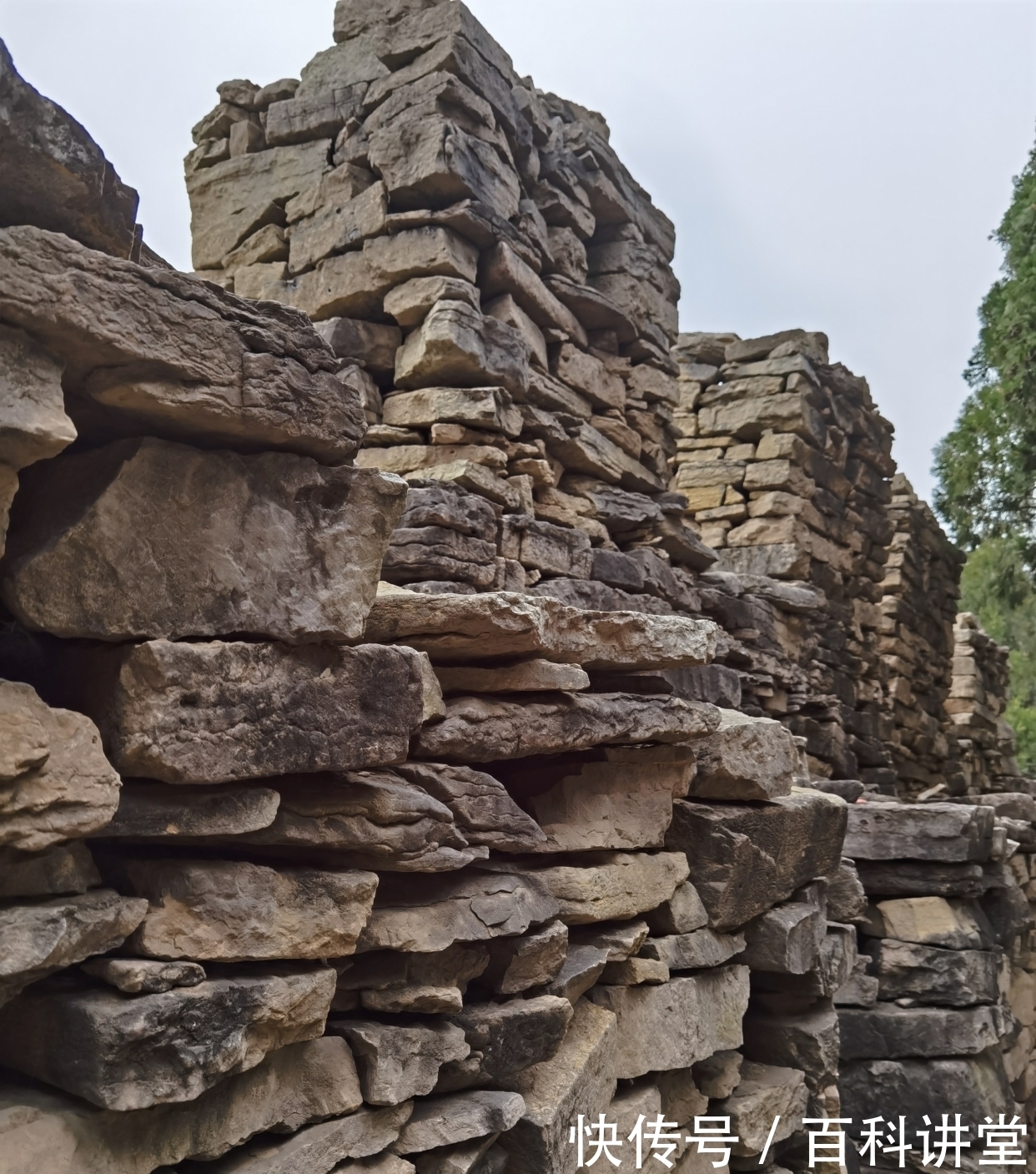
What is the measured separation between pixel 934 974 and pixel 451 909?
13.3 ft

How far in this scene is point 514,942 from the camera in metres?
2.90

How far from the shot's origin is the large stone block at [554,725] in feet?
9.56

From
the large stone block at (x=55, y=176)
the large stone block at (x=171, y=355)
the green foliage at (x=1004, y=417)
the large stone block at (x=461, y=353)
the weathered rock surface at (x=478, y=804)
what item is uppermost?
the green foliage at (x=1004, y=417)

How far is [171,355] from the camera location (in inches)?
83.7

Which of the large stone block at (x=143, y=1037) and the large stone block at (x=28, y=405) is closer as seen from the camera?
the large stone block at (x=28, y=405)

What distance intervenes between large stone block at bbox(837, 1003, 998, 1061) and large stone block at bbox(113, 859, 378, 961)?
406 cm

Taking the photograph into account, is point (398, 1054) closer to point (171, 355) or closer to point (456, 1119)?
point (456, 1119)

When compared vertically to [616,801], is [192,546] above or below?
above

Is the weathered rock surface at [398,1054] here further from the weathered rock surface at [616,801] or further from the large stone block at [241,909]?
the weathered rock surface at [616,801]

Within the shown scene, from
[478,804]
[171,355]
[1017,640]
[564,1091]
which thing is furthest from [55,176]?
[1017,640]

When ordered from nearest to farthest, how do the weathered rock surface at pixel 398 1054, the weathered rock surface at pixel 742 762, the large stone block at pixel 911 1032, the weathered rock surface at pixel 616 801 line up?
the weathered rock surface at pixel 398 1054 < the weathered rock surface at pixel 616 801 < the weathered rock surface at pixel 742 762 < the large stone block at pixel 911 1032

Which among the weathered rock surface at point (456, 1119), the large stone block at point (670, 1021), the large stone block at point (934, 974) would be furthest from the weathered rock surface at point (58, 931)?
the large stone block at point (934, 974)

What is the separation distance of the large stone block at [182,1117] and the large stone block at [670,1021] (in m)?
1.21

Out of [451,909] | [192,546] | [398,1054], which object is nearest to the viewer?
[192,546]
